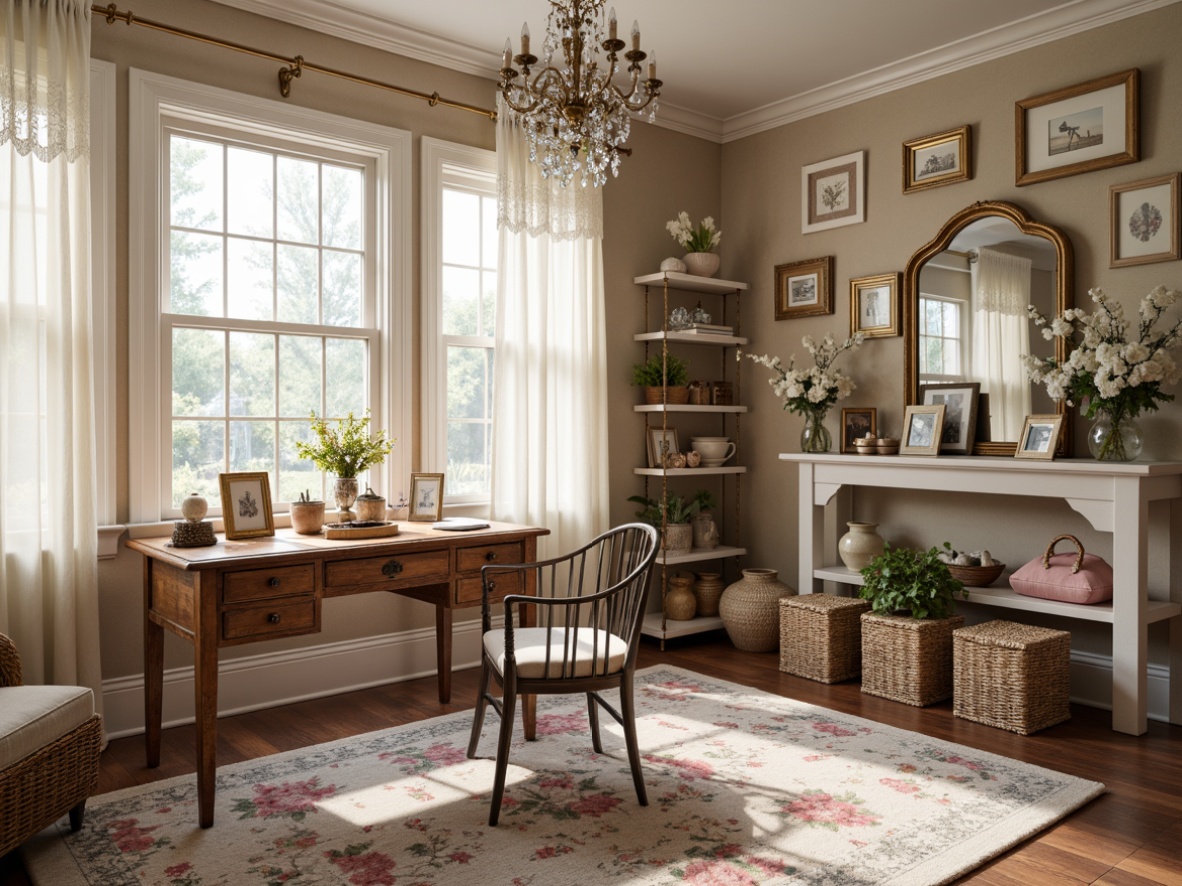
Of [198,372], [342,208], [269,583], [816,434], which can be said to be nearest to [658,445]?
[816,434]

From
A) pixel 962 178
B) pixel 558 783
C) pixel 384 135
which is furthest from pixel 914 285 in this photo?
pixel 558 783

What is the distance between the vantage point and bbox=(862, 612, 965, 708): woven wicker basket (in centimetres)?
371

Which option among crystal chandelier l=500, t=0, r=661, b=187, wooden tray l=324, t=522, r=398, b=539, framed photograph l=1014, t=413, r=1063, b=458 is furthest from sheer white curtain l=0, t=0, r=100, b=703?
framed photograph l=1014, t=413, r=1063, b=458

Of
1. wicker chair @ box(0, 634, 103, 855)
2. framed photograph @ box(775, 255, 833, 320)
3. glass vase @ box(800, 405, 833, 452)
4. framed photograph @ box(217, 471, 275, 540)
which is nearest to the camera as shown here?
wicker chair @ box(0, 634, 103, 855)

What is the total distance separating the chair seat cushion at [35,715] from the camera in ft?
7.32

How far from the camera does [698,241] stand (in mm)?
5035

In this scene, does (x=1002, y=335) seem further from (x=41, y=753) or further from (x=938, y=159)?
(x=41, y=753)

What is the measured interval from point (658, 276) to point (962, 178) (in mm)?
1549

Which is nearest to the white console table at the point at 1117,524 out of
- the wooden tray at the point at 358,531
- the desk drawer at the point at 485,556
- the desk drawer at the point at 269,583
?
the desk drawer at the point at 485,556

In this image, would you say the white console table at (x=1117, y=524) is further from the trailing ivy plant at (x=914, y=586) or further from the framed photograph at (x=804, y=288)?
the framed photograph at (x=804, y=288)

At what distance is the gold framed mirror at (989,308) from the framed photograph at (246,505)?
296 cm

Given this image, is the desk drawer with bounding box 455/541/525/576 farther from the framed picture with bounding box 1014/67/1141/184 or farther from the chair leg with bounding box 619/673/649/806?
the framed picture with bounding box 1014/67/1141/184

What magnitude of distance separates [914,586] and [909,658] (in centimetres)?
30

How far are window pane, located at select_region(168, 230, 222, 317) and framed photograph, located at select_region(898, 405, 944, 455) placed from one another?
3122 millimetres
